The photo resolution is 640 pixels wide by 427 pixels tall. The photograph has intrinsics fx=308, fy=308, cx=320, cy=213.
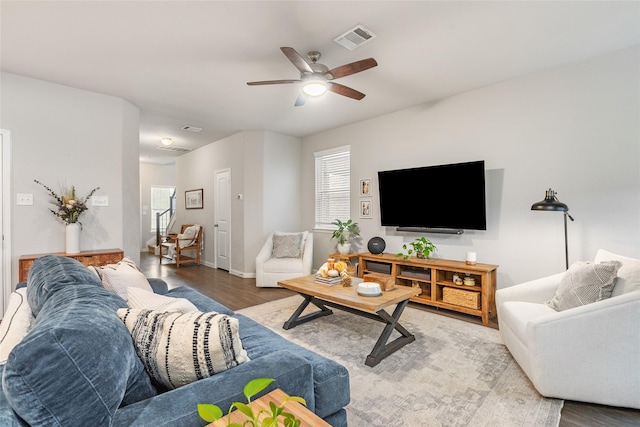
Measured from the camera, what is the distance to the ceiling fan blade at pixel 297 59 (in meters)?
2.29

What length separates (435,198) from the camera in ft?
13.0

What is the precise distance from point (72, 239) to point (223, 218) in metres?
2.96

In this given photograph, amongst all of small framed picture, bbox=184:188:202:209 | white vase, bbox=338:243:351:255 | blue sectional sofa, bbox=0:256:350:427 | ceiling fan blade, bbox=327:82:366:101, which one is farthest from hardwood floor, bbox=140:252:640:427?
ceiling fan blade, bbox=327:82:366:101

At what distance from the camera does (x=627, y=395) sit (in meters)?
1.84

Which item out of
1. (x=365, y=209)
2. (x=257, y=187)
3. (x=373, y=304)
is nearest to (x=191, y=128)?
(x=257, y=187)

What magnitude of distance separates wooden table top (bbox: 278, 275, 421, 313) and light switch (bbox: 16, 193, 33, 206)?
2982 millimetres

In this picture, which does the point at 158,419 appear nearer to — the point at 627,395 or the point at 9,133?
the point at 627,395

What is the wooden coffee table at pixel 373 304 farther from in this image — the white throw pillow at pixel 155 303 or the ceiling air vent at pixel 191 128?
the ceiling air vent at pixel 191 128

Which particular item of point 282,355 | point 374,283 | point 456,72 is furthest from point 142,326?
point 456,72

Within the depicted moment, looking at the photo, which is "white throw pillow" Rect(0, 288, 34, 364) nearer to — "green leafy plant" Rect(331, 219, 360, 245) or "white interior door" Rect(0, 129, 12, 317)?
"white interior door" Rect(0, 129, 12, 317)

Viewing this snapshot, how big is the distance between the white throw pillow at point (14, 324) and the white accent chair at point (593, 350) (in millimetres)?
2735

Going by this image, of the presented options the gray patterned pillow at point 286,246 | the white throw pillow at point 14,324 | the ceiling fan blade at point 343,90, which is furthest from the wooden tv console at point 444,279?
the white throw pillow at point 14,324

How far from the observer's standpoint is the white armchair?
4840mm

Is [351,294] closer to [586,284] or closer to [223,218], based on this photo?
[586,284]
